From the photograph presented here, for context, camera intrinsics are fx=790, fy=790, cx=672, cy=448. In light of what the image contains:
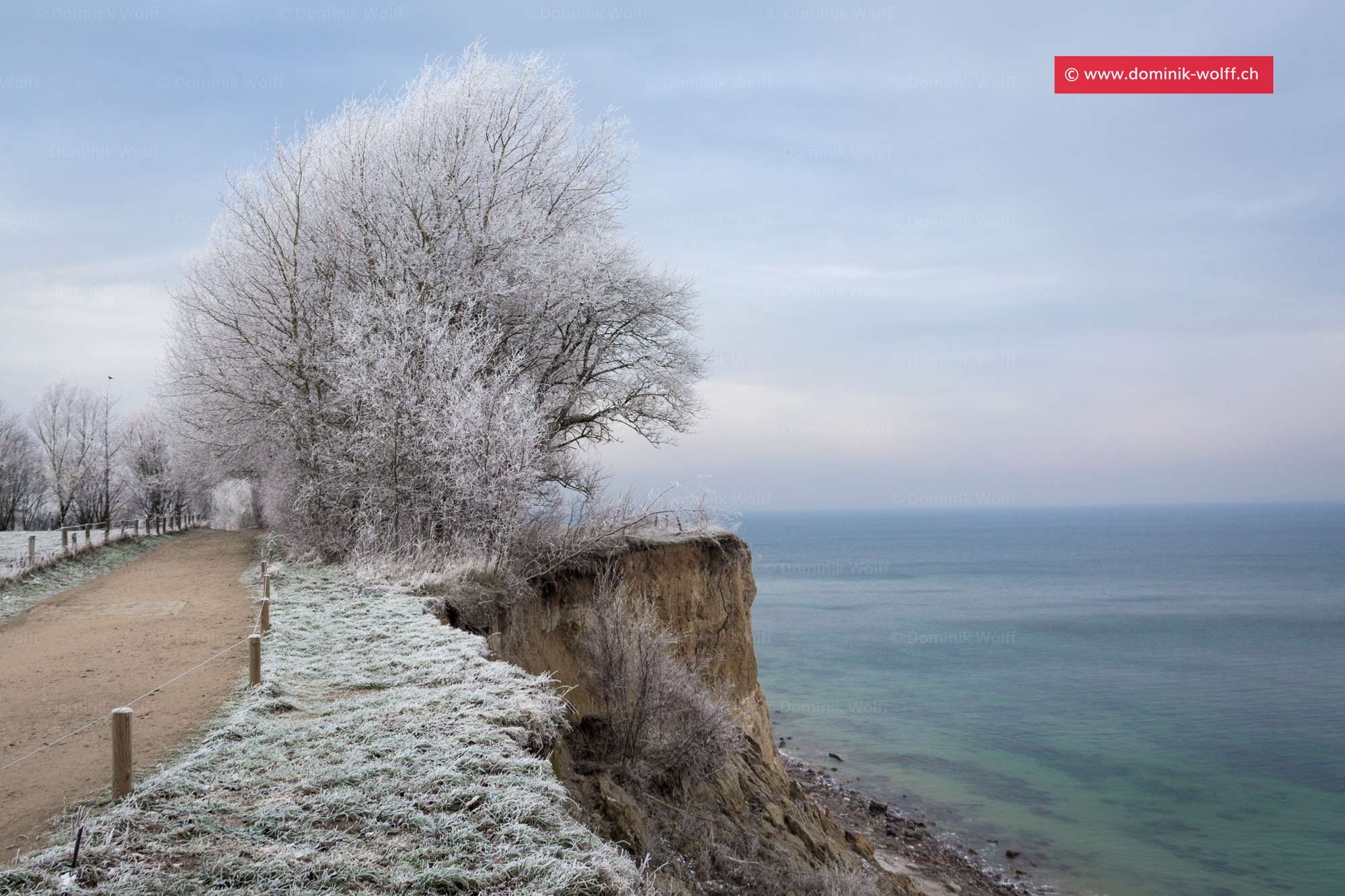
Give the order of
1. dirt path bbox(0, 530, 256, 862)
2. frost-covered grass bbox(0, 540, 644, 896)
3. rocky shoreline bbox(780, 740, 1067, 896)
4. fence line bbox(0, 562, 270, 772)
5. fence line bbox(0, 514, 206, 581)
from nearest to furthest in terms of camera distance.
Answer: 1. frost-covered grass bbox(0, 540, 644, 896)
2. dirt path bbox(0, 530, 256, 862)
3. fence line bbox(0, 562, 270, 772)
4. rocky shoreline bbox(780, 740, 1067, 896)
5. fence line bbox(0, 514, 206, 581)

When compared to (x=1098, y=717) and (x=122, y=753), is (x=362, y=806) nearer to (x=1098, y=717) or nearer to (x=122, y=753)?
(x=122, y=753)

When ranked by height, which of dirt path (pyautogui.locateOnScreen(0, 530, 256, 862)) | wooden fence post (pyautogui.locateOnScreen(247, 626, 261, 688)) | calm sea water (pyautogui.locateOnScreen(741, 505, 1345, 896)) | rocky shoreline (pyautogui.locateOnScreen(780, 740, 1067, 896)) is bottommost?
calm sea water (pyautogui.locateOnScreen(741, 505, 1345, 896))

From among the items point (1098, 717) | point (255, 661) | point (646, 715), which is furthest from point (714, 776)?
point (1098, 717)

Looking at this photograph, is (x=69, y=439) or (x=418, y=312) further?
(x=69, y=439)

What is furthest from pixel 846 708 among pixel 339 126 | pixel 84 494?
pixel 84 494

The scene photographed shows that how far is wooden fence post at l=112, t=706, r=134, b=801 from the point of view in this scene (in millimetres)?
4848

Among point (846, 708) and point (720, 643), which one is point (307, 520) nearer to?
point (720, 643)

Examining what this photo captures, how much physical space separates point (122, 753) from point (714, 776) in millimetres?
7201

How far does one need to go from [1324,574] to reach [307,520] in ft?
341

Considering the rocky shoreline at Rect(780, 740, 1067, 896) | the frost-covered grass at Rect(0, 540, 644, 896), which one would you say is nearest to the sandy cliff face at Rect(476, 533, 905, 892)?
the frost-covered grass at Rect(0, 540, 644, 896)

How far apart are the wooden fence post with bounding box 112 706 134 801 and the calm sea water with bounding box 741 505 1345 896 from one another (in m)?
18.0

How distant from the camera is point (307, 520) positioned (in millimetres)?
18828

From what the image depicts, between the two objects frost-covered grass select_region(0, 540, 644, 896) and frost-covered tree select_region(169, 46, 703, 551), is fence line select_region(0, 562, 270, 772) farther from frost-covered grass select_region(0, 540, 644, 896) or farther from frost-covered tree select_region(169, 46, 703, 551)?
frost-covered tree select_region(169, 46, 703, 551)

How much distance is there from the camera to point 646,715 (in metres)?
9.52
